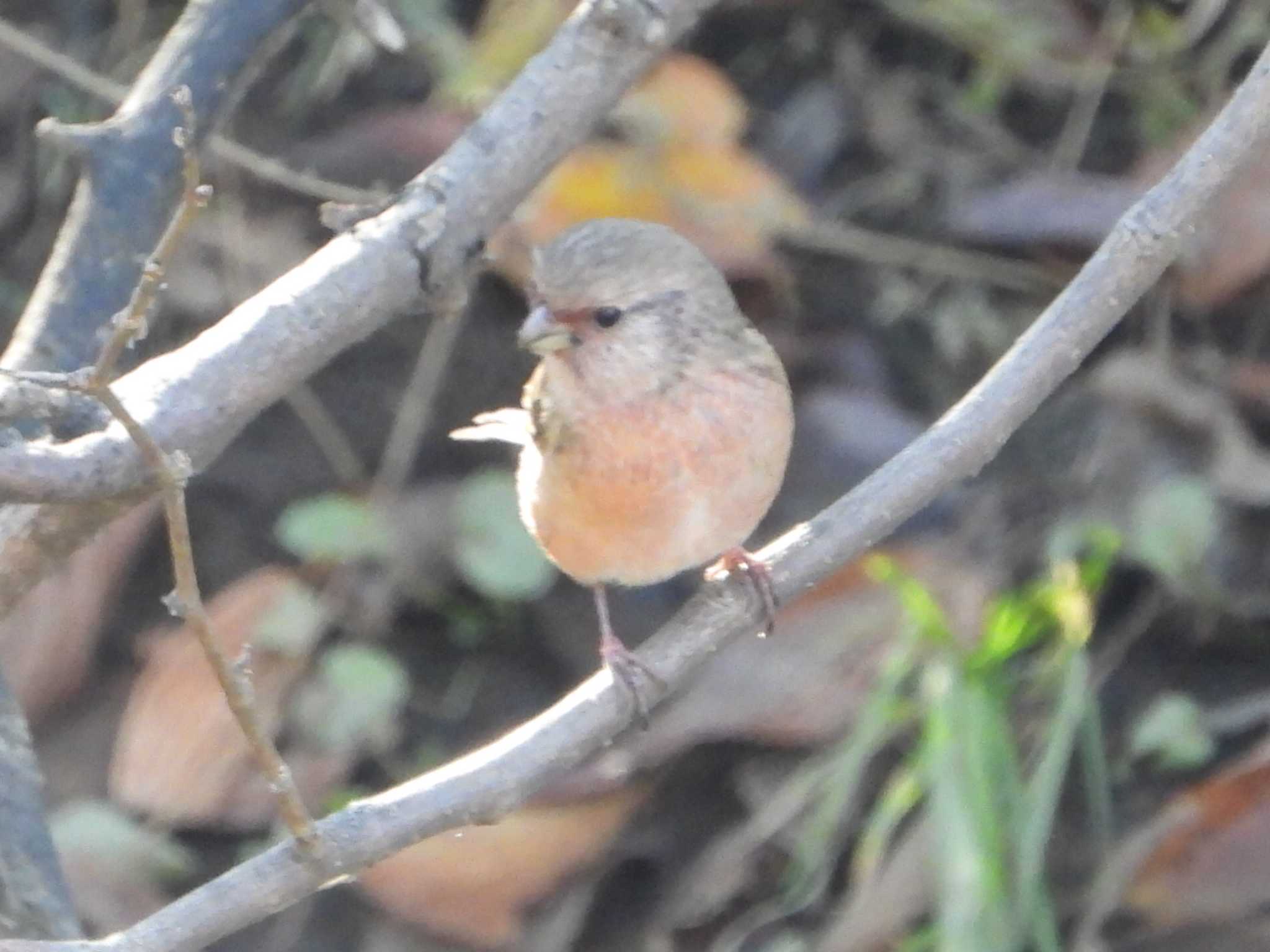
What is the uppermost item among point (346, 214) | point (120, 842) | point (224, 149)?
point (224, 149)

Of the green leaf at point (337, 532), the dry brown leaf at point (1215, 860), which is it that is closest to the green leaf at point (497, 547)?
the green leaf at point (337, 532)

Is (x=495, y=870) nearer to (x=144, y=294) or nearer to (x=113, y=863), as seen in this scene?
(x=113, y=863)

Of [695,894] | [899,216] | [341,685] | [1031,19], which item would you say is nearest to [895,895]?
[695,894]

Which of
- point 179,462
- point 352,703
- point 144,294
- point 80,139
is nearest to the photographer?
point 144,294

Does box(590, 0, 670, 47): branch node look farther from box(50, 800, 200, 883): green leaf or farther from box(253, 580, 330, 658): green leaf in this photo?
box(50, 800, 200, 883): green leaf

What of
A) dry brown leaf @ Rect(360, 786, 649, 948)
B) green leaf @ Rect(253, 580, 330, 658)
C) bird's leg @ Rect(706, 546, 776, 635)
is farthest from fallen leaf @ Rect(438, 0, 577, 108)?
dry brown leaf @ Rect(360, 786, 649, 948)

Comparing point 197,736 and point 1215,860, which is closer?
point 1215,860

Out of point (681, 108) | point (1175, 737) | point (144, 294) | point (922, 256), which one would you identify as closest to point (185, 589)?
point (144, 294)
